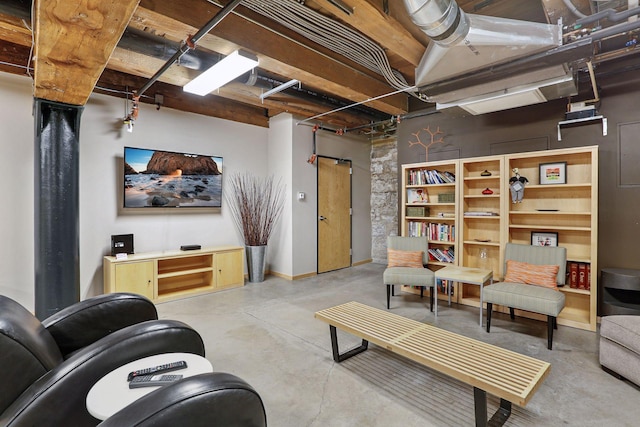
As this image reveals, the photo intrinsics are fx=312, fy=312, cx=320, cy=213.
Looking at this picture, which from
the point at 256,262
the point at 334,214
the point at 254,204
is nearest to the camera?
the point at 256,262

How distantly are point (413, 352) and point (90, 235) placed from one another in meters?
4.07

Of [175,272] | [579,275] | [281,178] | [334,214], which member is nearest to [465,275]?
[579,275]

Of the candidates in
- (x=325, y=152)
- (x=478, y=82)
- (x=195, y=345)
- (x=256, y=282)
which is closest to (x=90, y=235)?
(x=256, y=282)

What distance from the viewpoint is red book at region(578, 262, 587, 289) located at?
130 inches

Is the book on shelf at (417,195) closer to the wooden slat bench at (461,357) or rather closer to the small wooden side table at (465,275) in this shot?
the small wooden side table at (465,275)

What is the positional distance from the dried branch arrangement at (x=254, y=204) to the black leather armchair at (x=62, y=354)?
10.7 feet

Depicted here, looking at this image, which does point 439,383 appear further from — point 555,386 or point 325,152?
point 325,152

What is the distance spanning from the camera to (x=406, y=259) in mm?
4105

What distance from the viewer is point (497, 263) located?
4.00 metres

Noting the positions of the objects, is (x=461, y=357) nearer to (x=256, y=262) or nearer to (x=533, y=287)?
(x=533, y=287)

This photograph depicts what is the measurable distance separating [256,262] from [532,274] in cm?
381

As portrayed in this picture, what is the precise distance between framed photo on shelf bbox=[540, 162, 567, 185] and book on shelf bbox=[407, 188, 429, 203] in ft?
4.66

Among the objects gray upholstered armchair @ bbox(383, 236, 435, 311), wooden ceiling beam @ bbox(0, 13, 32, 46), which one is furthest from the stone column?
wooden ceiling beam @ bbox(0, 13, 32, 46)

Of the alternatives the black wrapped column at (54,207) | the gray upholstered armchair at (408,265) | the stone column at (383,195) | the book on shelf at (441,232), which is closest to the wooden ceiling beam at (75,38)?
the black wrapped column at (54,207)
